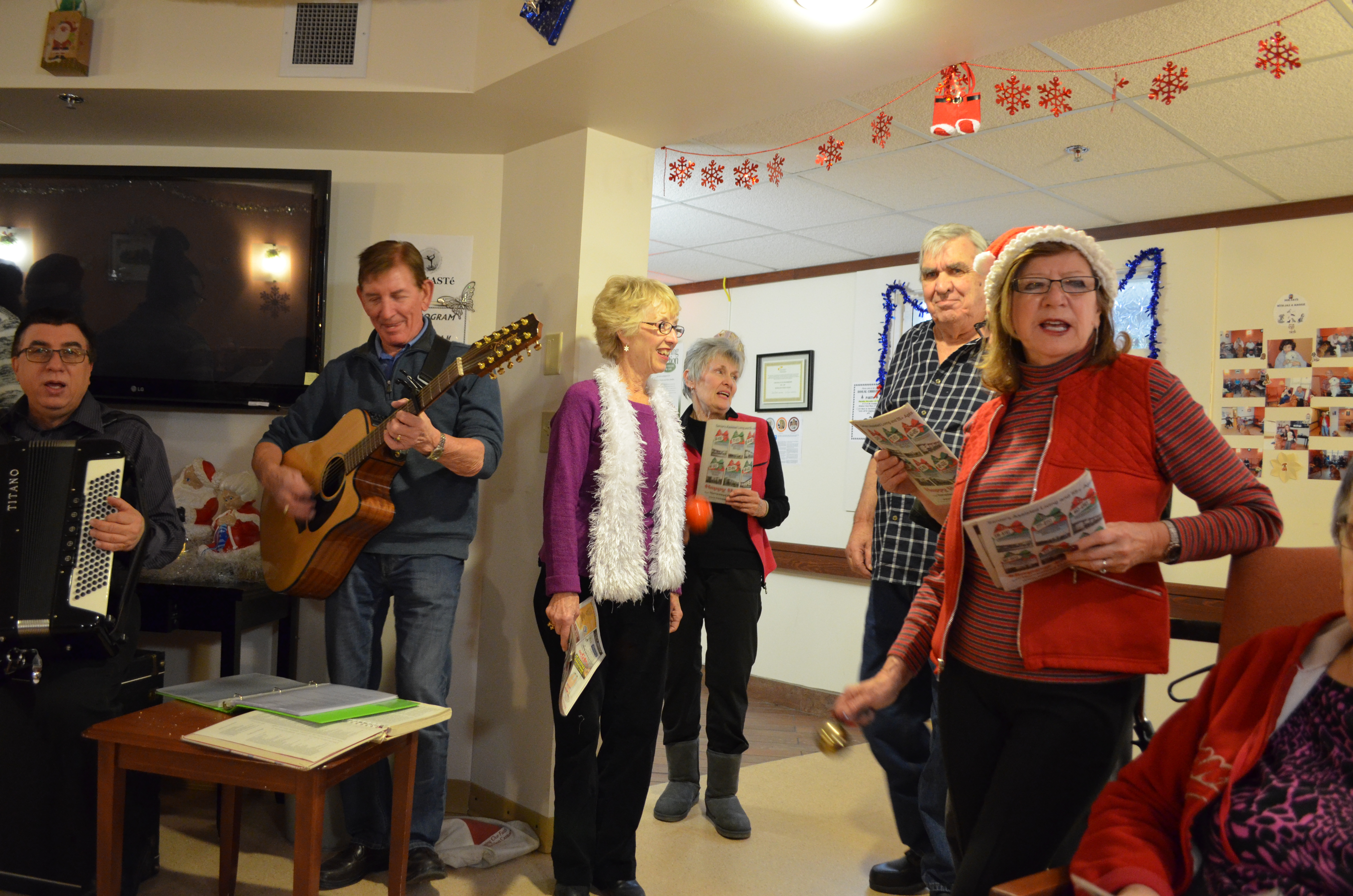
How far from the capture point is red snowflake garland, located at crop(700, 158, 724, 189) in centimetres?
377

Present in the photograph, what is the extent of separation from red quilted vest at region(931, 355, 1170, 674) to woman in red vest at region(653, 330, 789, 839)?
5.63 ft

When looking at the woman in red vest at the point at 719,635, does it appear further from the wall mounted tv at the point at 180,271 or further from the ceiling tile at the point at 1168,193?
the ceiling tile at the point at 1168,193

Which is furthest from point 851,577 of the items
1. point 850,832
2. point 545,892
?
point 545,892

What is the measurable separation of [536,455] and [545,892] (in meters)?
1.31

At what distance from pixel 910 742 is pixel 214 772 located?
1684 millimetres

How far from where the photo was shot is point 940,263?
7.92 feet

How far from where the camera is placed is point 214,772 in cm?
185

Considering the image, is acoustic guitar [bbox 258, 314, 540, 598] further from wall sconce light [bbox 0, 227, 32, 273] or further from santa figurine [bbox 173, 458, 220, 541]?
wall sconce light [bbox 0, 227, 32, 273]

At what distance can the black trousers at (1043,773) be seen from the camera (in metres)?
1.32

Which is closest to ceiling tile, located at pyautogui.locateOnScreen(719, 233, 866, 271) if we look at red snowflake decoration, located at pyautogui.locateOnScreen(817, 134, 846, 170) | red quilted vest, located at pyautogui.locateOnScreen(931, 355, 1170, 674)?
red snowflake decoration, located at pyautogui.locateOnScreen(817, 134, 846, 170)

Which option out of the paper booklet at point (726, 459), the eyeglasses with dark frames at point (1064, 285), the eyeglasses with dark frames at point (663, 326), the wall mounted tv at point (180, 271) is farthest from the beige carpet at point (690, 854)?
the eyeglasses with dark frames at point (1064, 285)

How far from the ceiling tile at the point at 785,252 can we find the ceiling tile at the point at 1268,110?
2095 mm

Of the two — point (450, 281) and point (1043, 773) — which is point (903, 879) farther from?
point (450, 281)

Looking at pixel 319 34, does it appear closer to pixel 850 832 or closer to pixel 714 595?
pixel 714 595
